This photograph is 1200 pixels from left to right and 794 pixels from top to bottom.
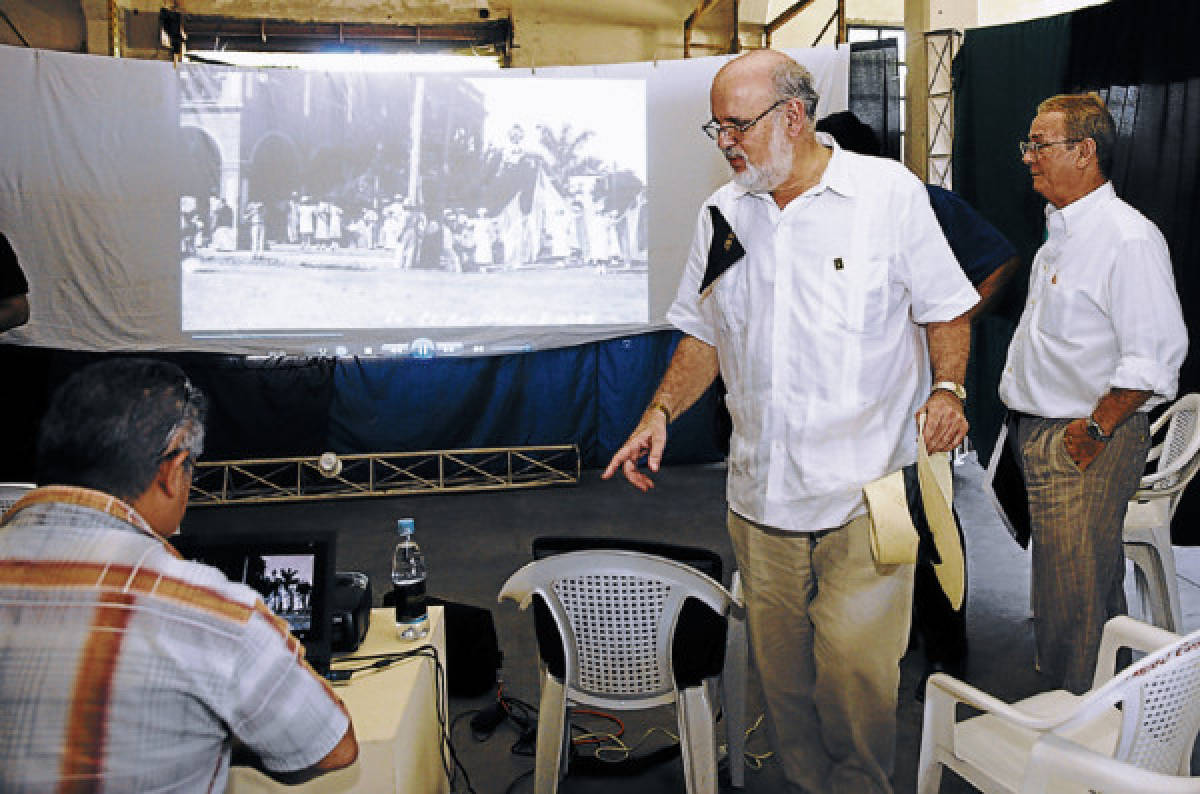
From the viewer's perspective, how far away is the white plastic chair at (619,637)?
2.20 metres

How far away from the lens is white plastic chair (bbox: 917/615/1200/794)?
155cm

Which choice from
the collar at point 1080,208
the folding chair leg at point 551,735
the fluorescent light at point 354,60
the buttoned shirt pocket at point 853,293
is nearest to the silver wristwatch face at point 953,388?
the buttoned shirt pocket at point 853,293

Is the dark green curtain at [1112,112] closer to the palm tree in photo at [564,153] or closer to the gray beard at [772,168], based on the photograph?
the palm tree in photo at [564,153]

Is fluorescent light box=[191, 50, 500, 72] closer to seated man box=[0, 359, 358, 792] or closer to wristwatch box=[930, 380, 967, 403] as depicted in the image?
wristwatch box=[930, 380, 967, 403]

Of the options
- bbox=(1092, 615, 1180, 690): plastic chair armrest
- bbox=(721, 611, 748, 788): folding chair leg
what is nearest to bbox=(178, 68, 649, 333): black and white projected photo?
bbox=(721, 611, 748, 788): folding chair leg

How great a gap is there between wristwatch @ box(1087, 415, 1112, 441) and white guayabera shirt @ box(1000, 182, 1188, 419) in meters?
0.09

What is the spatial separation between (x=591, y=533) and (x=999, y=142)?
3462 millimetres

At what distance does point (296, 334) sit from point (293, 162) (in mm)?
1170

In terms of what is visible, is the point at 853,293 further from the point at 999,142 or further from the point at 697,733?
the point at 999,142

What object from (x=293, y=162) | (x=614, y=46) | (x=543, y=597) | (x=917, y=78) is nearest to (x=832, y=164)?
(x=543, y=597)

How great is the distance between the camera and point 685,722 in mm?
2213

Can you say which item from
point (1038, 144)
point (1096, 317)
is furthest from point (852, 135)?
point (1096, 317)

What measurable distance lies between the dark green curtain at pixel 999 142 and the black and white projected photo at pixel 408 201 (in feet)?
7.02

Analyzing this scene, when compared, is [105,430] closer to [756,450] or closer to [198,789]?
[198,789]
